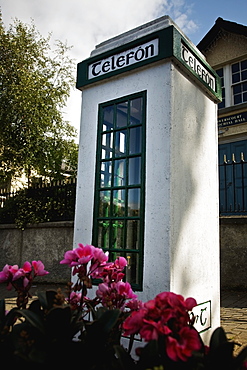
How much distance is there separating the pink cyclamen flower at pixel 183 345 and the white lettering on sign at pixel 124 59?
241 cm

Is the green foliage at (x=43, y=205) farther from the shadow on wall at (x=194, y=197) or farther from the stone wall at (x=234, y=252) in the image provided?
the shadow on wall at (x=194, y=197)

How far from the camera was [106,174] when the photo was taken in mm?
3064

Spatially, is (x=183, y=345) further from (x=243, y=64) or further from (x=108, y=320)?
(x=243, y=64)

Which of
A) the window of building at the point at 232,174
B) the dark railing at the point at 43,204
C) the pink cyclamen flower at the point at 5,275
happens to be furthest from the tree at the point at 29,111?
the pink cyclamen flower at the point at 5,275

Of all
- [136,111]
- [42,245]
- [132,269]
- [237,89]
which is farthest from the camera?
[237,89]

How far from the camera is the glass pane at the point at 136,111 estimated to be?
2.96 meters

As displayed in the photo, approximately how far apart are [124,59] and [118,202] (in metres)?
1.39

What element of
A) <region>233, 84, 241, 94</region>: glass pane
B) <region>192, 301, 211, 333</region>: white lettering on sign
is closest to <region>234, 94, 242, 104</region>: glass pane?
<region>233, 84, 241, 94</region>: glass pane

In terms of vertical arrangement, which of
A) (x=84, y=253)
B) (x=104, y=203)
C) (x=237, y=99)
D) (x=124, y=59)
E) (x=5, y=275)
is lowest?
(x=5, y=275)

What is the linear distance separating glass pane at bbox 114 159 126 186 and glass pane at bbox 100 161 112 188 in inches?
2.7

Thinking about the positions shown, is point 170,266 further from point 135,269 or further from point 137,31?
point 137,31

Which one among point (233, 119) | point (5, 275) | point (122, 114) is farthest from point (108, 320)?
point (233, 119)

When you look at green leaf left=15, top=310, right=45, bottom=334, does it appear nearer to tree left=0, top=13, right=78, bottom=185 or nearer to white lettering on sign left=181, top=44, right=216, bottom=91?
white lettering on sign left=181, top=44, right=216, bottom=91

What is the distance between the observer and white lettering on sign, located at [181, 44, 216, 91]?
2951mm
